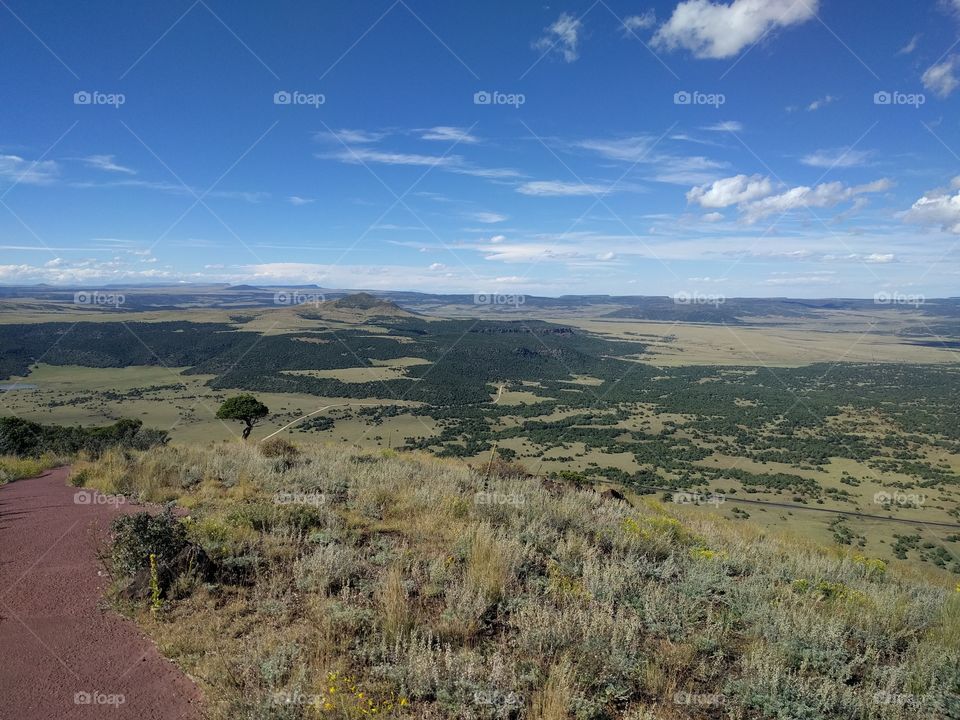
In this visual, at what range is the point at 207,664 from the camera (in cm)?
386

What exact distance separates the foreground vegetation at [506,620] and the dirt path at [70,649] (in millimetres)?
201

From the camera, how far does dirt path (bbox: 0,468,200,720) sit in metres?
3.56

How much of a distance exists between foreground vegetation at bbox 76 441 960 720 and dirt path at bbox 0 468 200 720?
0.20 meters

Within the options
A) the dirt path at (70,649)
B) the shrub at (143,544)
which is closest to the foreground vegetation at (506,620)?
the shrub at (143,544)

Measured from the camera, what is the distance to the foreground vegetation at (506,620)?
12.2 feet

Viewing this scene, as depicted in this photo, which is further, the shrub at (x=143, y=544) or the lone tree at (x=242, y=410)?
the lone tree at (x=242, y=410)

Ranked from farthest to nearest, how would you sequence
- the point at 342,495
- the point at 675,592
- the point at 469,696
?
the point at 342,495
the point at 675,592
the point at 469,696

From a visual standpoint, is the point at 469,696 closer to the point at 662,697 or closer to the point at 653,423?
the point at 662,697

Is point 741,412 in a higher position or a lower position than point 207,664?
lower

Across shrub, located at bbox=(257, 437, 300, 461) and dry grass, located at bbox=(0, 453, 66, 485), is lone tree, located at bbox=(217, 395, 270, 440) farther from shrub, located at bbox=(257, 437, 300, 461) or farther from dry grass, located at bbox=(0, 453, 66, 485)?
dry grass, located at bbox=(0, 453, 66, 485)

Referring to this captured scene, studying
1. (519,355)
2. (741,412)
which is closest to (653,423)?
(741,412)

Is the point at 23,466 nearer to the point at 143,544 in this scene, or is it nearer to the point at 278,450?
the point at 278,450

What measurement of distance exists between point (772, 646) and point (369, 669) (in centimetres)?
349

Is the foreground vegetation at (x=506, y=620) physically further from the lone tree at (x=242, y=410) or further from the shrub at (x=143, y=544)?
the lone tree at (x=242, y=410)
